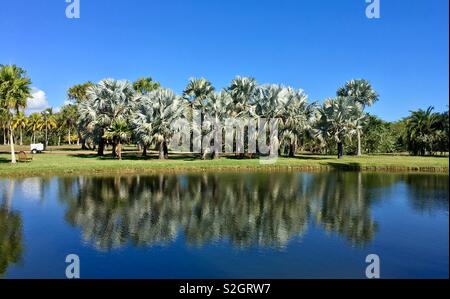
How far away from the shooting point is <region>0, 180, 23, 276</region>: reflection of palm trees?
56.7 feet

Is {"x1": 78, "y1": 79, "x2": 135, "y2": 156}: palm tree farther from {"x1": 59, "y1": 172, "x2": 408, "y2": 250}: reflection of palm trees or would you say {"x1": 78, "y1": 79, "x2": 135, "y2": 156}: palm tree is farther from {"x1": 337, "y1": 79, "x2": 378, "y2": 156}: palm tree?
{"x1": 337, "y1": 79, "x2": 378, "y2": 156}: palm tree

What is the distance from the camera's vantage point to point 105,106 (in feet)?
223

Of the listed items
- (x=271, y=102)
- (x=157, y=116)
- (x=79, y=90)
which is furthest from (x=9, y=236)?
(x=79, y=90)

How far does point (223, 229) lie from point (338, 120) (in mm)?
51554

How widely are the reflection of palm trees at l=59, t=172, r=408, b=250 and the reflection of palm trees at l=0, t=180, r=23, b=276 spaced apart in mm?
3131

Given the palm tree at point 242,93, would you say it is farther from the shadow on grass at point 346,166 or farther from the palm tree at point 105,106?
the shadow on grass at point 346,166

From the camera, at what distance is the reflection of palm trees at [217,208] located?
21391 mm

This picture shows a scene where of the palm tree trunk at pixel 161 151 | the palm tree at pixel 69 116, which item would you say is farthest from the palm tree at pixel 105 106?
the palm tree at pixel 69 116

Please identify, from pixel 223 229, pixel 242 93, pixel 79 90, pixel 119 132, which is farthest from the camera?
pixel 79 90

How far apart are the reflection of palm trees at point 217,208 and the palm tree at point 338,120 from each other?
24.4 meters

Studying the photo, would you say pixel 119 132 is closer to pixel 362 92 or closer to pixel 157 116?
pixel 157 116

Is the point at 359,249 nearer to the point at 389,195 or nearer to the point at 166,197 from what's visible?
the point at 389,195

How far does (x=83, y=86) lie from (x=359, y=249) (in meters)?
94.7

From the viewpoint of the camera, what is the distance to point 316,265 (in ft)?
53.8
